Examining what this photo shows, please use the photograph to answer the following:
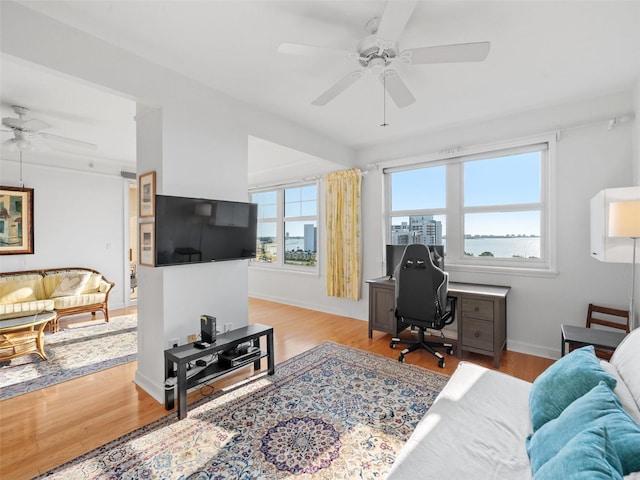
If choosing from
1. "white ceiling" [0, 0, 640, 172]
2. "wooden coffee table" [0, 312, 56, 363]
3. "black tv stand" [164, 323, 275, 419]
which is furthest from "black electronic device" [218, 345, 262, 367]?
"white ceiling" [0, 0, 640, 172]

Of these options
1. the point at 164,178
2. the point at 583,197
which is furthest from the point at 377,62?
the point at 583,197

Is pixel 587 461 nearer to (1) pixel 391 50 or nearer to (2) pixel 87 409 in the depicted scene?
(1) pixel 391 50

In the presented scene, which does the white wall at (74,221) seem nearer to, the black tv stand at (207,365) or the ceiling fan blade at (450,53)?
the black tv stand at (207,365)

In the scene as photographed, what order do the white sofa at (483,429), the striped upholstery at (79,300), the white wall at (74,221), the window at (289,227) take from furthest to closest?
the window at (289,227)
the white wall at (74,221)
the striped upholstery at (79,300)
the white sofa at (483,429)

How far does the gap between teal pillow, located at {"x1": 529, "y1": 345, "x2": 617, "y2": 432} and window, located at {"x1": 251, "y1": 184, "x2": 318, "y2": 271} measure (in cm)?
404

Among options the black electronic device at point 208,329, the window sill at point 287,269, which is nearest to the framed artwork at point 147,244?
the black electronic device at point 208,329

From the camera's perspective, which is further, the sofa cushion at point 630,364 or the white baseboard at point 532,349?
the white baseboard at point 532,349

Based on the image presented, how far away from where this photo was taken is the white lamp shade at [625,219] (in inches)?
81.0

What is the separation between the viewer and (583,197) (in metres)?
2.99

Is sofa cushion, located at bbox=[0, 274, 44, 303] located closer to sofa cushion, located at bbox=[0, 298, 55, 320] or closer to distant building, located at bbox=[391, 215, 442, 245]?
sofa cushion, located at bbox=[0, 298, 55, 320]

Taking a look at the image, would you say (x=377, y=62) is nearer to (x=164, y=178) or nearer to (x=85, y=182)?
(x=164, y=178)

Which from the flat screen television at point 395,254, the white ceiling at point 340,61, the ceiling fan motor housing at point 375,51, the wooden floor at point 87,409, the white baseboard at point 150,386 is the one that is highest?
the white ceiling at point 340,61

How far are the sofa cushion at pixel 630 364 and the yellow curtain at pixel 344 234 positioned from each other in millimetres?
3134

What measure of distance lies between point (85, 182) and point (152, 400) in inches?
168
